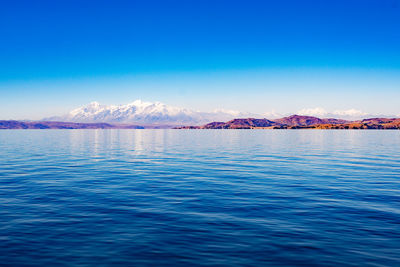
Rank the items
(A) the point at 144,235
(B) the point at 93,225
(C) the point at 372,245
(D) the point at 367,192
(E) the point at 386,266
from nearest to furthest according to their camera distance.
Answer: (E) the point at 386,266
(C) the point at 372,245
(A) the point at 144,235
(B) the point at 93,225
(D) the point at 367,192

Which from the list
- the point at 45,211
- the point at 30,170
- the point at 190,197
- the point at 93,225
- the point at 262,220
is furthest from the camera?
the point at 30,170

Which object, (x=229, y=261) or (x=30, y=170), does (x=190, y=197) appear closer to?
(x=229, y=261)

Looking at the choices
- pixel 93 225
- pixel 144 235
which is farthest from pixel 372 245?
pixel 93 225

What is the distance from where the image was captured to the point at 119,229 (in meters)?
15.4

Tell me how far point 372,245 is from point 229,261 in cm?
657

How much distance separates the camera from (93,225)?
634 inches

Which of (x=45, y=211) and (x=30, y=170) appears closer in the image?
(x=45, y=211)

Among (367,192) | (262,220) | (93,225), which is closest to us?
(93,225)

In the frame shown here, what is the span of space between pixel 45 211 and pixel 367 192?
23737mm

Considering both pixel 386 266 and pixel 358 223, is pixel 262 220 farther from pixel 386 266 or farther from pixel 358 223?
pixel 386 266

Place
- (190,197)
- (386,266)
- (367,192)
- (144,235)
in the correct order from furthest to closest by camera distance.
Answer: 1. (367,192)
2. (190,197)
3. (144,235)
4. (386,266)

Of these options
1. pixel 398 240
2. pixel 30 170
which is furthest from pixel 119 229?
pixel 30 170

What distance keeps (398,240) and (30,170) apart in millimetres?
37259

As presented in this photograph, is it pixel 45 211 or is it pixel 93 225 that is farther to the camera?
pixel 45 211
